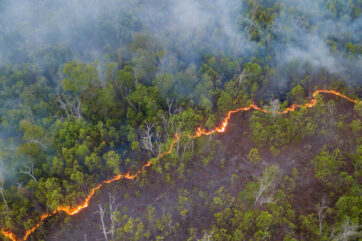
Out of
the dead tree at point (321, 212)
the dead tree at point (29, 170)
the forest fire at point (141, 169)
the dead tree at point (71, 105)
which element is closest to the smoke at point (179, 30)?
the forest fire at point (141, 169)

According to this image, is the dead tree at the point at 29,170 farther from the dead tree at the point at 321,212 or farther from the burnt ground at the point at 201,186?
the dead tree at the point at 321,212

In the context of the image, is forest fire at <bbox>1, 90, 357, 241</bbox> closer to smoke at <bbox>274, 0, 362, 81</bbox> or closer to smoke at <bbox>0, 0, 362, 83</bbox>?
smoke at <bbox>274, 0, 362, 81</bbox>

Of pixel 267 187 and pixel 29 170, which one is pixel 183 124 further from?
pixel 29 170

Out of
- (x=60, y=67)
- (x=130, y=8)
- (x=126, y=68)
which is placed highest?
(x=130, y=8)

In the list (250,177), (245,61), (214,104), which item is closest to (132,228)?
(250,177)

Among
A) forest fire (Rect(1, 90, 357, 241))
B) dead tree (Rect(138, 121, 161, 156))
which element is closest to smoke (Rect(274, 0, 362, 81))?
forest fire (Rect(1, 90, 357, 241))

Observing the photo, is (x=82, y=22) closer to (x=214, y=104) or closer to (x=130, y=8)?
(x=130, y=8)

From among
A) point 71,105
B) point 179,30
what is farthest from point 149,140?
point 179,30
